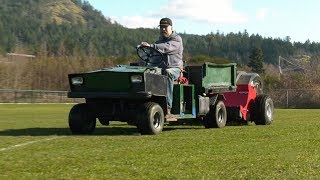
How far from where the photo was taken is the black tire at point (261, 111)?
15.9m

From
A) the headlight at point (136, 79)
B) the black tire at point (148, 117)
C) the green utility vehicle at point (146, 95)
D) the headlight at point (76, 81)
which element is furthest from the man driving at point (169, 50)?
the headlight at point (76, 81)

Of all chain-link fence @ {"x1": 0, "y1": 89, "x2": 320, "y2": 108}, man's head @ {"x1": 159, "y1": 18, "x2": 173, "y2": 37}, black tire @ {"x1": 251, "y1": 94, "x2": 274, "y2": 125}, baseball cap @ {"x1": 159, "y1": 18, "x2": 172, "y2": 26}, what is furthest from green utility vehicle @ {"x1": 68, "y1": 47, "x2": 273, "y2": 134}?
chain-link fence @ {"x1": 0, "y1": 89, "x2": 320, "y2": 108}

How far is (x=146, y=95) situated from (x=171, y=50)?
193cm

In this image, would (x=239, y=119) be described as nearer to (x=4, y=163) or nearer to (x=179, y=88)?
(x=179, y=88)

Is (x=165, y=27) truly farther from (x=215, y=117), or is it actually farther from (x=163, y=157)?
(x=163, y=157)

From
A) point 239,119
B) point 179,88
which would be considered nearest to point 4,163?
point 179,88

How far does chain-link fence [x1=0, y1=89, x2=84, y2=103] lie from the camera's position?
5528cm

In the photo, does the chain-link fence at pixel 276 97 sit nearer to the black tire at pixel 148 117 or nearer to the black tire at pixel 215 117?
the black tire at pixel 215 117

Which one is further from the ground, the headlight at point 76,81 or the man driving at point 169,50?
the man driving at point 169,50

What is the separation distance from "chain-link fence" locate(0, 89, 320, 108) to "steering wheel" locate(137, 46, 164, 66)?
3291cm

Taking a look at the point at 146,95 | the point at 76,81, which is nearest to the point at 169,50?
the point at 146,95

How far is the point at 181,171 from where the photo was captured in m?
6.71

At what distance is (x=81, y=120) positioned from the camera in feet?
40.5

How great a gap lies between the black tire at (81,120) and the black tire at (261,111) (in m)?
5.04
